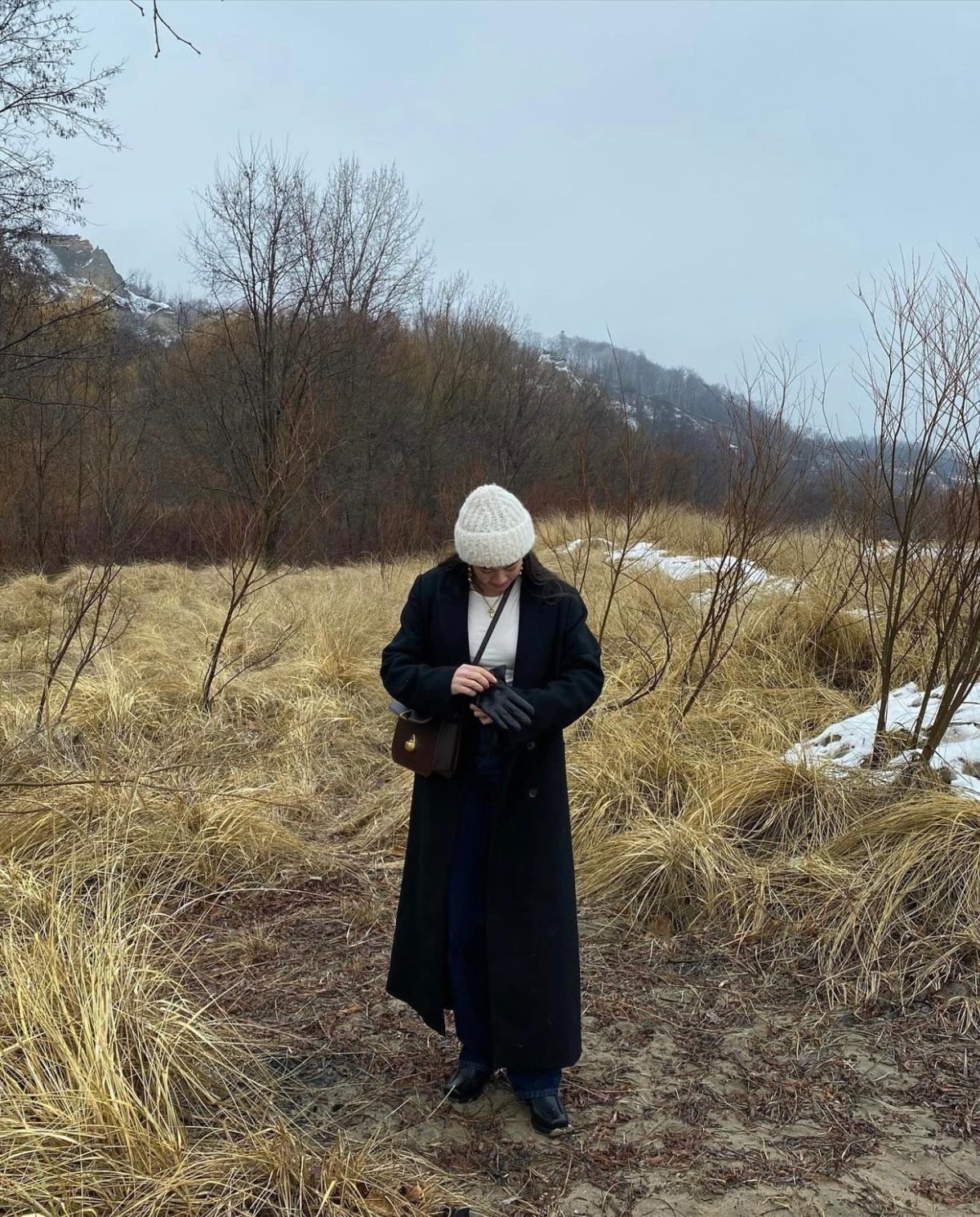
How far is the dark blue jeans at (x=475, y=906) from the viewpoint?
6.97 feet

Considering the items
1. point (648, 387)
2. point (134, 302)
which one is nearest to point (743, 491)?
point (134, 302)

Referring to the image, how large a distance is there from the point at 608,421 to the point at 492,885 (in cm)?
2372

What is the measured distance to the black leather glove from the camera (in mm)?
1924

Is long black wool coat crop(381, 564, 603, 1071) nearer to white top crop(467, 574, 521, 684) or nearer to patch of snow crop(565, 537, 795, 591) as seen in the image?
white top crop(467, 574, 521, 684)

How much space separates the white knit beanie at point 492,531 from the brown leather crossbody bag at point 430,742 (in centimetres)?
13

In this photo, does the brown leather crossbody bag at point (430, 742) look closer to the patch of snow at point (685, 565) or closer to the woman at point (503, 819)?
the woman at point (503, 819)

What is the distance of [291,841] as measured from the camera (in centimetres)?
389

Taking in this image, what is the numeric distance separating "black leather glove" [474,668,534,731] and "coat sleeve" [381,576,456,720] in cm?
11

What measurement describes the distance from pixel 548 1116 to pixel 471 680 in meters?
1.20

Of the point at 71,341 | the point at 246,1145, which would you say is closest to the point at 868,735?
the point at 246,1145

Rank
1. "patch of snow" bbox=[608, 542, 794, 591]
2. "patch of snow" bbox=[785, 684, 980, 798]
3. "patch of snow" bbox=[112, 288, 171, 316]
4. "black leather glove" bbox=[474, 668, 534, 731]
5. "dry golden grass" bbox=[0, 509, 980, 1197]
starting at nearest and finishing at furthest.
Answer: "dry golden grass" bbox=[0, 509, 980, 1197], "black leather glove" bbox=[474, 668, 534, 731], "patch of snow" bbox=[785, 684, 980, 798], "patch of snow" bbox=[608, 542, 794, 591], "patch of snow" bbox=[112, 288, 171, 316]

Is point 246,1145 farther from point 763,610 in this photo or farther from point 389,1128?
point 763,610

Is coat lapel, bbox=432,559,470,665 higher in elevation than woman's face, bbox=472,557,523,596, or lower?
lower

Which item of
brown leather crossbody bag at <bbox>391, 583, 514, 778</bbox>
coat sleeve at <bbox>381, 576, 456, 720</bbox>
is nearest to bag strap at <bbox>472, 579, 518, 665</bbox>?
brown leather crossbody bag at <bbox>391, 583, 514, 778</bbox>
